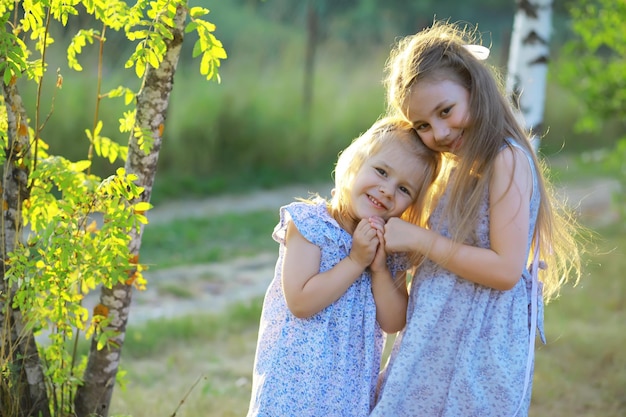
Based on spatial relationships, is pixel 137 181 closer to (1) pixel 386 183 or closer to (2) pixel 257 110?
(1) pixel 386 183

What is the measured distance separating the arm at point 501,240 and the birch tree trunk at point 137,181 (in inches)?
36.9

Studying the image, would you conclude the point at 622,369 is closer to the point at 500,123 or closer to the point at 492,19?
the point at 500,123

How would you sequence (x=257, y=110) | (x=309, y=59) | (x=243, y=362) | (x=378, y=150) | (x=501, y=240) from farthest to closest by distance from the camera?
1. (x=309, y=59)
2. (x=257, y=110)
3. (x=243, y=362)
4. (x=378, y=150)
5. (x=501, y=240)

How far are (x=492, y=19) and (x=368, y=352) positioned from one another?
19.5 m

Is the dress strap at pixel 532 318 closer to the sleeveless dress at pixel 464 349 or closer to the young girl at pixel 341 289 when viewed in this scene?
the sleeveless dress at pixel 464 349

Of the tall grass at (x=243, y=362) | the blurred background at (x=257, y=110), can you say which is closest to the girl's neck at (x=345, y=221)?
the tall grass at (x=243, y=362)

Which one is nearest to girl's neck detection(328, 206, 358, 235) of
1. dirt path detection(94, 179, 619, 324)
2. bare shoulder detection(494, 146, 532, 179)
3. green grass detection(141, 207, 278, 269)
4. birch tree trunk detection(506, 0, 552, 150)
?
bare shoulder detection(494, 146, 532, 179)

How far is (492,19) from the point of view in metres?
20.6

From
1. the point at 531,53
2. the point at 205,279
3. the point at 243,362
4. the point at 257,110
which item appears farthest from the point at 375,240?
the point at 257,110

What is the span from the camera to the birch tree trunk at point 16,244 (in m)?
2.55

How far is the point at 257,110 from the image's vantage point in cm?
1042

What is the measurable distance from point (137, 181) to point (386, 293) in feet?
2.89

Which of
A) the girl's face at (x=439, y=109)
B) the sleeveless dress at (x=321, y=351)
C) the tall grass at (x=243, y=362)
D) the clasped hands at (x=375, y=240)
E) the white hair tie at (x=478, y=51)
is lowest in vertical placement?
the tall grass at (x=243, y=362)

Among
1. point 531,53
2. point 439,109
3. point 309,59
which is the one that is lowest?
point 439,109
